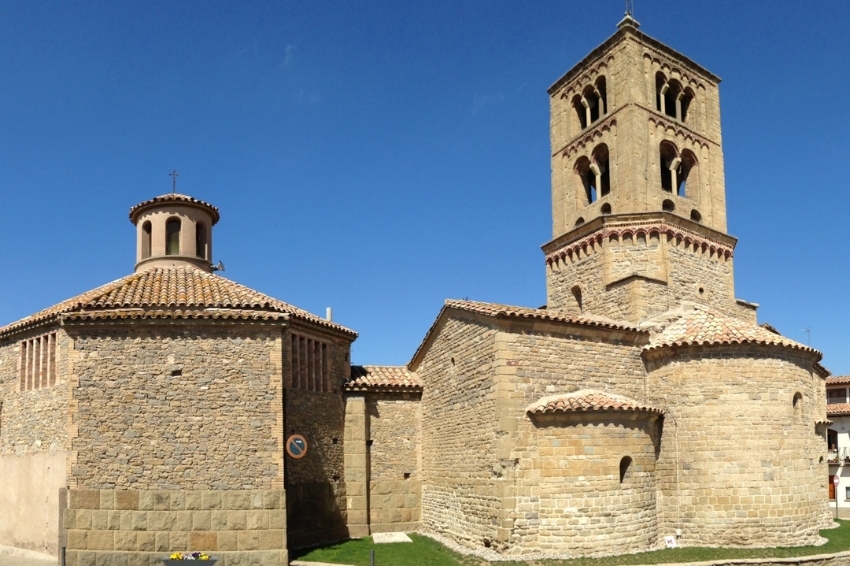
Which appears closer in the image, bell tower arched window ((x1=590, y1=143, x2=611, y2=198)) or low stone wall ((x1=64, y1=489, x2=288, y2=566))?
low stone wall ((x1=64, y1=489, x2=288, y2=566))

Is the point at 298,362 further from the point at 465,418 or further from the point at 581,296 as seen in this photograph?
the point at 581,296

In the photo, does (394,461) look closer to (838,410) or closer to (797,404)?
(797,404)

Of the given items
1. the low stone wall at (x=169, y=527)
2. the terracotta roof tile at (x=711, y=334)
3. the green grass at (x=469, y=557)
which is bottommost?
the green grass at (x=469, y=557)

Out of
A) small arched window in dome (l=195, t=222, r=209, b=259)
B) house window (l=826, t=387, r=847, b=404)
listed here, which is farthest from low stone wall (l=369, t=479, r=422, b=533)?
house window (l=826, t=387, r=847, b=404)

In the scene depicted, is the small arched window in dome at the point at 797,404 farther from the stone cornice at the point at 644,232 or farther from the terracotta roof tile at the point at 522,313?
the stone cornice at the point at 644,232

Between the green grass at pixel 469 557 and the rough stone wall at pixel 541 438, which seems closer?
the green grass at pixel 469 557

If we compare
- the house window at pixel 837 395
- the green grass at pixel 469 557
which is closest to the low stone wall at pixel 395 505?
the green grass at pixel 469 557

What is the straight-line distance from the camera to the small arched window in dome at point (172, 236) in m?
19.1

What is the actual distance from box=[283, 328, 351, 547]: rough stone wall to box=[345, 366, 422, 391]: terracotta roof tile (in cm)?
44

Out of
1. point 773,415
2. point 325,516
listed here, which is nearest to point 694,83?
point 773,415

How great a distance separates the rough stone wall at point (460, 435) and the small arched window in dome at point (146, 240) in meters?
8.15

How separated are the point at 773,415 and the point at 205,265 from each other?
14.7 metres

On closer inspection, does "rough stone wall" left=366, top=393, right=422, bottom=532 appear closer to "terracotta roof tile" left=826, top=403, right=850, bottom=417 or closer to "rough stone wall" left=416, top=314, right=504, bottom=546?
"rough stone wall" left=416, top=314, right=504, bottom=546

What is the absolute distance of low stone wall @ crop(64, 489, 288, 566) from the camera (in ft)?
45.8
